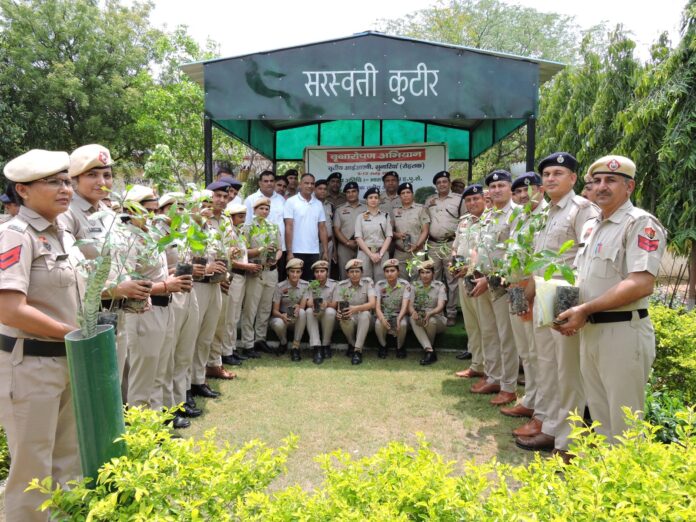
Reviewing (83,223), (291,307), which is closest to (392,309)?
(291,307)

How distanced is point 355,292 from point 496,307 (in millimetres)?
2265

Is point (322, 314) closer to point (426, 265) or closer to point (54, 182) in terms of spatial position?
point (426, 265)

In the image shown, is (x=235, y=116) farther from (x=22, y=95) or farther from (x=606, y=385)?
(x=22, y=95)

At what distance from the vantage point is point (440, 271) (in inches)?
308

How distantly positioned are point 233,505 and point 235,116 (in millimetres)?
6007

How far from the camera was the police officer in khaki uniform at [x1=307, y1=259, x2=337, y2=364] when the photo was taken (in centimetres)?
690

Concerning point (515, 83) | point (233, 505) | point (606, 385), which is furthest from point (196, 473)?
point (515, 83)

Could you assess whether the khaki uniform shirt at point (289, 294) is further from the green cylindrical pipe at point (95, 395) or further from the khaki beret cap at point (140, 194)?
the green cylindrical pipe at point (95, 395)

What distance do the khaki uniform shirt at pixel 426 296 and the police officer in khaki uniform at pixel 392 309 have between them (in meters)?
0.09

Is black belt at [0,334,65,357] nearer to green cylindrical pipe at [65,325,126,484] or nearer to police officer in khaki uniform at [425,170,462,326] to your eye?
green cylindrical pipe at [65,325,126,484]

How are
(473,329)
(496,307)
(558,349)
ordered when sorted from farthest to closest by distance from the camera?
(473,329) → (496,307) → (558,349)

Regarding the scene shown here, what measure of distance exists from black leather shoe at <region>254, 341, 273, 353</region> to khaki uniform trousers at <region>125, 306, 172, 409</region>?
3048 mm

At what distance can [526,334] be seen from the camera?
15.5 feet

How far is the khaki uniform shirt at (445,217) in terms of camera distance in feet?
25.4
